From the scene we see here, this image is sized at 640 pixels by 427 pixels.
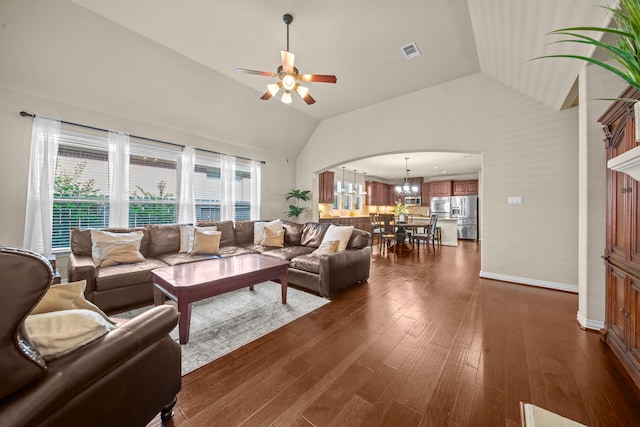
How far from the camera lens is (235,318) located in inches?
96.0

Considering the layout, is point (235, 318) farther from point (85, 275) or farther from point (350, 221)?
point (350, 221)

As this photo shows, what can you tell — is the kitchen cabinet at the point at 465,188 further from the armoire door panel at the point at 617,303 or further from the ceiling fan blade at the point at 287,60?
the ceiling fan blade at the point at 287,60

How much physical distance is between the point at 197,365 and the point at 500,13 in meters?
4.20

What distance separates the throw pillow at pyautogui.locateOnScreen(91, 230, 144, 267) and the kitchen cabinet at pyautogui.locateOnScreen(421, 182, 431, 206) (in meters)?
9.93

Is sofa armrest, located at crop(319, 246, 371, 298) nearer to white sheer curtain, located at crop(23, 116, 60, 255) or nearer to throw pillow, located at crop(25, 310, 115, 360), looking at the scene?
throw pillow, located at crop(25, 310, 115, 360)

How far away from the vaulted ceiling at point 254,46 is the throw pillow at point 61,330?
309 cm

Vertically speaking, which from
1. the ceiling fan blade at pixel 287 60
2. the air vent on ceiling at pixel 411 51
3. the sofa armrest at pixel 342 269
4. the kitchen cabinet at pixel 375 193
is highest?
the air vent on ceiling at pixel 411 51

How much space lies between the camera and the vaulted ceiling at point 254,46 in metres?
2.51

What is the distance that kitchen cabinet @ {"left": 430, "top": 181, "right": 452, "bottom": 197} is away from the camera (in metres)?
9.51

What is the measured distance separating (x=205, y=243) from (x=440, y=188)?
9181 mm

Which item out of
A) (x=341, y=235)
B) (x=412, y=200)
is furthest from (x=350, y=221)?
(x=341, y=235)

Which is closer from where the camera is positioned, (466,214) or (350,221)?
(350,221)

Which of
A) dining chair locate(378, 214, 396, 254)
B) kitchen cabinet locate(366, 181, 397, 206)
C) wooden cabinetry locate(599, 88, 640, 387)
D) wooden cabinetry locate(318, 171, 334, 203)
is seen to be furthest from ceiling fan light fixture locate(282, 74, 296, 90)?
kitchen cabinet locate(366, 181, 397, 206)

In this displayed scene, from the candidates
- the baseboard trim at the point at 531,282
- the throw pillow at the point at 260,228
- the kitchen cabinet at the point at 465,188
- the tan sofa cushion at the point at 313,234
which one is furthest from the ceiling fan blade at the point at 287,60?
the kitchen cabinet at the point at 465,188
